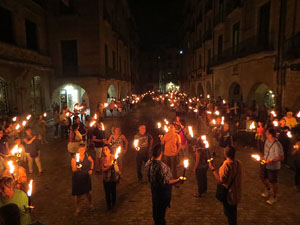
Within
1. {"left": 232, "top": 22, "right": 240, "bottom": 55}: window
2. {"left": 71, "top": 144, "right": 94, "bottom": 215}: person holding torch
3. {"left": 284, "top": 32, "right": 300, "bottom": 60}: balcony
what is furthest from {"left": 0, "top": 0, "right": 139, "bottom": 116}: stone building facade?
{"left": 284, "top": 32, "right": 300, "bottom": 60}: balcony

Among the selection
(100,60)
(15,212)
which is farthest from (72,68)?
(15,212)

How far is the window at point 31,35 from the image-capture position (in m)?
16.6

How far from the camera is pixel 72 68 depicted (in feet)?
65.9

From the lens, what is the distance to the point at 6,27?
46.7 feet

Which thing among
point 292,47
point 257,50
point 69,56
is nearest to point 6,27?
point 69,56

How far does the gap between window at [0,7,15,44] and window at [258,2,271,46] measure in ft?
51.4

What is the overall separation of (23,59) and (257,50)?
1474 cm

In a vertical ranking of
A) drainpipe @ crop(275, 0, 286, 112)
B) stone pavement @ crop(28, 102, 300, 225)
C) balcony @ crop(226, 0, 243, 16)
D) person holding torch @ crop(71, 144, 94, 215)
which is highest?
balcony @ crop(226, 0, 243, 16)

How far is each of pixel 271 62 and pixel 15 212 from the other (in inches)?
538

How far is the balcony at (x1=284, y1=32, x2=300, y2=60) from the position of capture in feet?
33.8

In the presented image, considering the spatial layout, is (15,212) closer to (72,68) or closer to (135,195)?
(135,195)

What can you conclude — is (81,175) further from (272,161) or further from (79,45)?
(79,45)

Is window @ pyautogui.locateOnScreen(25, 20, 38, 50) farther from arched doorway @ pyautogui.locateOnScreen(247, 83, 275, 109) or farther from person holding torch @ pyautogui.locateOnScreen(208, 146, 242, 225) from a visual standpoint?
person holding torch @ pyautogui.locateOnScreen(208, 146, 242, 225)

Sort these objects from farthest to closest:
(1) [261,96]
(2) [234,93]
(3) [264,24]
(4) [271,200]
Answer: (2) [234,93] → (1) [261,96] → (3) [264,24] → (4) [271,200]
